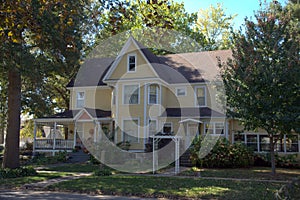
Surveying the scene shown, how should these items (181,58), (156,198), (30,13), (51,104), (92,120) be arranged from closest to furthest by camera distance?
1. (30,13)
2. (156,198)
3. (92,120)
4. (181,58)
5. (51,104)

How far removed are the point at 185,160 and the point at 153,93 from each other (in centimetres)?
594

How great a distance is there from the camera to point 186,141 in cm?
2336

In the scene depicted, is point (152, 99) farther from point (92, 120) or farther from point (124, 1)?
point (124, 1)

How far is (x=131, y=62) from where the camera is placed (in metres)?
25.1

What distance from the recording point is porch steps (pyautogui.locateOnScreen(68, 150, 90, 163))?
23641 mm

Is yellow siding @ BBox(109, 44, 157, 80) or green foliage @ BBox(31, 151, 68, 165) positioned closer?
green foliage @ BBox(31, 151, 68, 165)

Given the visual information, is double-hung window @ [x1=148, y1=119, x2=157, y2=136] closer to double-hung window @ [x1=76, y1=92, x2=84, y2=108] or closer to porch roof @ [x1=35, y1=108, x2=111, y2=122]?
porch roof @ [x1=35, y1=108, x2=111, y2=122]

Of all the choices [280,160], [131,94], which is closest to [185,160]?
[280,160]

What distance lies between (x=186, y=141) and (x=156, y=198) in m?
13.0

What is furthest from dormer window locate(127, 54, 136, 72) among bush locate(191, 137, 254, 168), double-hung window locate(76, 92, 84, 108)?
bush locate(191, 137, 254, 168)

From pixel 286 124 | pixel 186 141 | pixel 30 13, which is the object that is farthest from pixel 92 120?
pixel 30 13

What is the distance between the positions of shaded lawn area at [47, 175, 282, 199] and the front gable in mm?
11917

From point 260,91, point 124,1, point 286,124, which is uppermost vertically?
point 124,1

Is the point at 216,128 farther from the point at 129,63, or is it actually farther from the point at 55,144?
the point at 55,144
